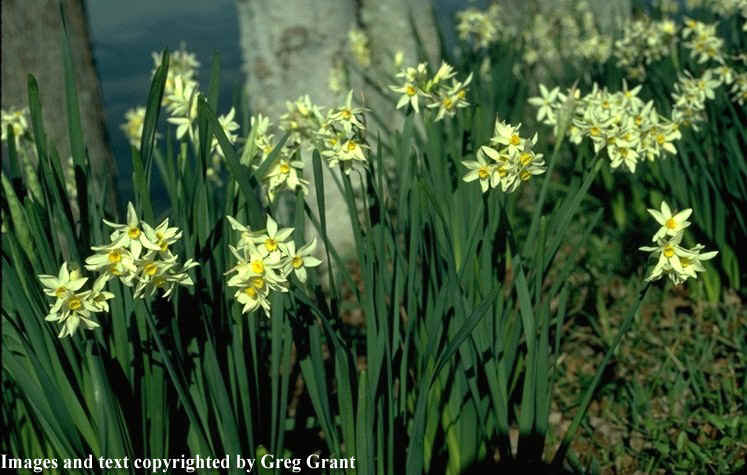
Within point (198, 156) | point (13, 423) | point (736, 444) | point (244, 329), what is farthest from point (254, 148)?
point (736, 444)

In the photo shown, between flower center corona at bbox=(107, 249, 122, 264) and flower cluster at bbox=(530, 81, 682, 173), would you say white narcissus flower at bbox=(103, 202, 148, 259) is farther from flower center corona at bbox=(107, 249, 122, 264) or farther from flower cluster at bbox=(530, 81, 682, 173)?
flower cluster at bbox=(530, 81, 682, 173)

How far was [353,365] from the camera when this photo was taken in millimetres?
1732

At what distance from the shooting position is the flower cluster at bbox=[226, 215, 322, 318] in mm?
1320

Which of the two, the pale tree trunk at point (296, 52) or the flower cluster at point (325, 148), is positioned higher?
the pale tree trunk at point (296, 52)

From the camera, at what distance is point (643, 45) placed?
3416 mm

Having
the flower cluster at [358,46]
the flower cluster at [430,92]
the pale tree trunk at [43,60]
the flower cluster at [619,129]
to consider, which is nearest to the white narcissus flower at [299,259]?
the flower cluster at [430,92]

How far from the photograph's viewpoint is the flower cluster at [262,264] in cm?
132

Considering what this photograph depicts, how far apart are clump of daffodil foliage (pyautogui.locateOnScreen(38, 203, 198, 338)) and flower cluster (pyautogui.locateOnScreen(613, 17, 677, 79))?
266 cm

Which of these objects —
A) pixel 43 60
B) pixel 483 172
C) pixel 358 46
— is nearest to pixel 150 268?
pixel 483 172

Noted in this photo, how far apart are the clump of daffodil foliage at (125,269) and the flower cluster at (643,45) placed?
266 centimetres

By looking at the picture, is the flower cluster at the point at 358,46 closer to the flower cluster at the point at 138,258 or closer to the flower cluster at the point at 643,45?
the flower cluster at the point at 643,45

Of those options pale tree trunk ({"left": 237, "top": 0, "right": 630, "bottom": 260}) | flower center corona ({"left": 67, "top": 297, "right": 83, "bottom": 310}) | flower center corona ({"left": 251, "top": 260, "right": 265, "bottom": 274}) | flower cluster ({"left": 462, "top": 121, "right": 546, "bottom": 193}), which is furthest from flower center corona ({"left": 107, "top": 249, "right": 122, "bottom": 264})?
pale tree trunk ({"left": 237, "top": 0, "right": 630, "bottom": 260})

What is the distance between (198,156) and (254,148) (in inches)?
6.9

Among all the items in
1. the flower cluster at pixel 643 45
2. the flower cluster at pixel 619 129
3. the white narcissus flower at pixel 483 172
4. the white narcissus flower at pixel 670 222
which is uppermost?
the flower cluster at pixel 643 45
